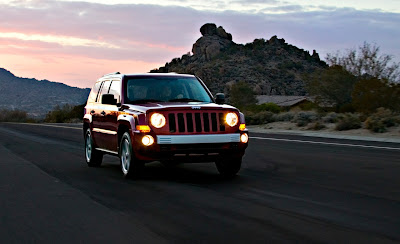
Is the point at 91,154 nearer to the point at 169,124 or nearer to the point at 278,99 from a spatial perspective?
the point at 169,124

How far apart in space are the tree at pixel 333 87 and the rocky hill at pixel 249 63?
6007 cm

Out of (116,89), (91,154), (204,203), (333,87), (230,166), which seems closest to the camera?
(204,203)

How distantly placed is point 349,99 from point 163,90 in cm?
4370

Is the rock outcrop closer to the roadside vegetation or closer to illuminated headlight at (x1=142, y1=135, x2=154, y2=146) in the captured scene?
the roadside vegetation

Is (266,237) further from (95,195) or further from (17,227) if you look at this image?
(95,195)

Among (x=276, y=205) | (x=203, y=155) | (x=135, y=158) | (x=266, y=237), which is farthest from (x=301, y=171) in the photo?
(x=266, y=237)

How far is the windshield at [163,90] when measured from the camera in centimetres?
1295

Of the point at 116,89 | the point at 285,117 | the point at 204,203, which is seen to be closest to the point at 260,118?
the point at 285,117

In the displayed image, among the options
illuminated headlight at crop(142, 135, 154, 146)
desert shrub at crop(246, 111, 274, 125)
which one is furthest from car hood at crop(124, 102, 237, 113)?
desert shrub at crop(246, 111, 274, 125)

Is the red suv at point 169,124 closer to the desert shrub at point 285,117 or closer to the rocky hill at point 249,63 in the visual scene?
the desert shrub at point 285,117

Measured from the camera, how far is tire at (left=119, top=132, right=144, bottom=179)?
11.9m

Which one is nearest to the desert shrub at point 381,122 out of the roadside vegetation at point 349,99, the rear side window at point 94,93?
the roadside vegetation at point 349,99

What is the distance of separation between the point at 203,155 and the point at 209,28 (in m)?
163

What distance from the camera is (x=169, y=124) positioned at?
37.8ft
